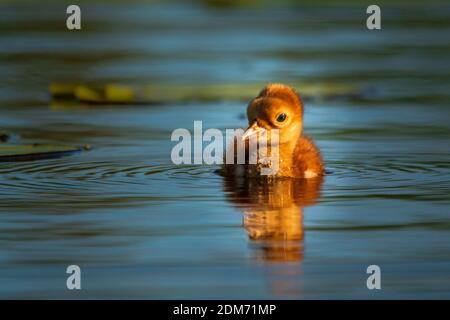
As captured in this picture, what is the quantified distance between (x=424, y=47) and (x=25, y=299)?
15.7 m

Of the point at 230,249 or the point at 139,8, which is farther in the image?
the point at 139,8

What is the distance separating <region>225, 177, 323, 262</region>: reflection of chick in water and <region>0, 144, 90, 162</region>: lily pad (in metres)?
1.65

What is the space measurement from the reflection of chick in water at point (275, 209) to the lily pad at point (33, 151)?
165 centimetres

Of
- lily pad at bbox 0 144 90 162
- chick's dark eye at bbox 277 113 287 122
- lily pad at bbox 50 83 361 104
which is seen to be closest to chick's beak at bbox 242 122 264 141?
chick's dark eye at bbox 277 113 287 122

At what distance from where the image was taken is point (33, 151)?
10.5m

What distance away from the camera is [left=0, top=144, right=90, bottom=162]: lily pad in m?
10.4

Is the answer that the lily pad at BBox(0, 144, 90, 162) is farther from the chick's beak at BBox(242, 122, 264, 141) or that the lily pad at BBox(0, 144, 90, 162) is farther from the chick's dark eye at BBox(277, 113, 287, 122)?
the chick's dark eye at BBox(277, 113, 287, 122)

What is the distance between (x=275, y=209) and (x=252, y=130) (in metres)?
1.41

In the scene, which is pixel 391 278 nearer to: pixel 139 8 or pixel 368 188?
pixel 368 188

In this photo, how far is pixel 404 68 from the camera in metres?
18.4

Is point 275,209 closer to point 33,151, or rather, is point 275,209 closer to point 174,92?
point 33,151

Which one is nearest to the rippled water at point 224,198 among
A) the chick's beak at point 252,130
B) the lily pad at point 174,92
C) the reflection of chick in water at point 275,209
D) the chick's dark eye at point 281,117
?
the reflection of chick in water at point 275,209

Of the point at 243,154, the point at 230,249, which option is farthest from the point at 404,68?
the point at 230,249

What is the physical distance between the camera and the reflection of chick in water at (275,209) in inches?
282
